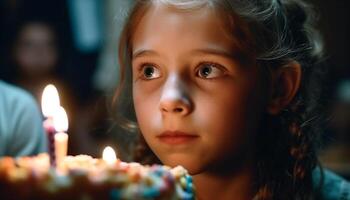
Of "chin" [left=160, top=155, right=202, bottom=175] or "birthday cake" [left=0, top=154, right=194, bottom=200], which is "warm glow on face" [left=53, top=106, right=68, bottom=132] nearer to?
"birthday cake" [left=0, top=154, right=194, bottom=200]

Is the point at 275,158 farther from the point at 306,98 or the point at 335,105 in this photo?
the point at 335,105

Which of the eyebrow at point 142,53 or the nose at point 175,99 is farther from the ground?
the eyebrow at point 142,53

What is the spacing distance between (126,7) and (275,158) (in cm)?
55

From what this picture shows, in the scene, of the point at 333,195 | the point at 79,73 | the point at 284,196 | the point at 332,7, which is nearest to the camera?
the point at 284,196

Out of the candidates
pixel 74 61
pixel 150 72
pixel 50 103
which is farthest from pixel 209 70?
pixel 74 61

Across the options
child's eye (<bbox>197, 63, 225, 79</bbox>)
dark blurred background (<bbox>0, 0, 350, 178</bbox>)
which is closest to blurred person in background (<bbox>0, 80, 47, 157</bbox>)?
dark blurred background (<bbox>0, 0, 350, 178</bbox>)

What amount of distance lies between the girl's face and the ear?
0.09m

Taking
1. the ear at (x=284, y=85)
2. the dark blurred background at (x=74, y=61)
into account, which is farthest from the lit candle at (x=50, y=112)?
the dark blurred background at (x=74, y=61)

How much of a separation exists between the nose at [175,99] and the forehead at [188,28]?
0.09 meters

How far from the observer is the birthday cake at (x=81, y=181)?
67 cm

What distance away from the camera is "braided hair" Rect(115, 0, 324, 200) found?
1.32 metres

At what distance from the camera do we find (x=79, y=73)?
346 centimetres

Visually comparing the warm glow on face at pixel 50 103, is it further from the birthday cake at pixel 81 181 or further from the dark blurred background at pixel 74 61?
the dark blurred background at pixel 74 61

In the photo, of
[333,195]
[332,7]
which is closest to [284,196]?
[333,195]
